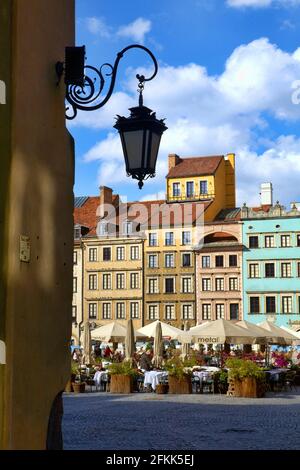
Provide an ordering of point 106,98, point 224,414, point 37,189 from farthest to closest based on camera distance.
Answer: point 224,414, point 106,98, point 37,189

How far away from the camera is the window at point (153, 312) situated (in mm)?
63969

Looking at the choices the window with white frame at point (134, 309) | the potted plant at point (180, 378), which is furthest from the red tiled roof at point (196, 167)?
the potted plant at point (180, 378)

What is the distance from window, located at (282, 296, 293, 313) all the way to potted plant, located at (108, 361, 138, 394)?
129 ft

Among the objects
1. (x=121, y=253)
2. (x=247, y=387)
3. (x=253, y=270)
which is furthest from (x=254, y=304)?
(x=247, y=387)

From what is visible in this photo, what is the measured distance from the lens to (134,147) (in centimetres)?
683

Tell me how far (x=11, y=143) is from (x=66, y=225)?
4.10 feet

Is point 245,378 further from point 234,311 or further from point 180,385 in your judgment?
point 234,311

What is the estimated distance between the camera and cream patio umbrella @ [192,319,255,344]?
2433cm

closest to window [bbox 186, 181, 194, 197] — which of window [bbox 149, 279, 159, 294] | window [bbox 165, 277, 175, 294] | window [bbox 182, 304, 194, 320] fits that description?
window [bbox 165, 277, 175, 294]

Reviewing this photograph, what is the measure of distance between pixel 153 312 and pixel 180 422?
4968cm

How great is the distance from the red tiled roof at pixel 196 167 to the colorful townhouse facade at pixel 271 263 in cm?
720
